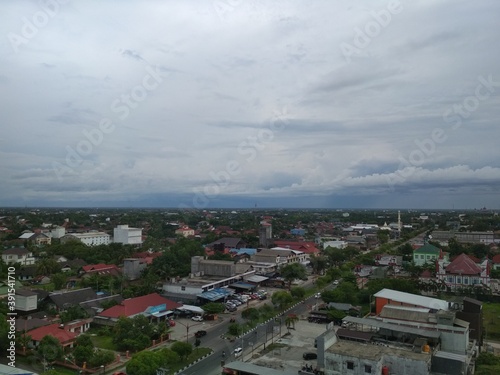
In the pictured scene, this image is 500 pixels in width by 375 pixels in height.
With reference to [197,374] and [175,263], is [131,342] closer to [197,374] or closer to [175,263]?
[197,374]

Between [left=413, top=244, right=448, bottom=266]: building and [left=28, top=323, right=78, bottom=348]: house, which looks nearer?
[left=28, top=323, right=78, bottom=348]: house

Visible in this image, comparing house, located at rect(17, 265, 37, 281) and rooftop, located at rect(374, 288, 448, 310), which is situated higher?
rooftop, located at rect(374, 288, 448, 310)

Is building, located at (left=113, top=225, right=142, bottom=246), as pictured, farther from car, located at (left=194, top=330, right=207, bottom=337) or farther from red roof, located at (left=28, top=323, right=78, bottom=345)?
red roof, located at (left=28, top=323, right=78, bottom=345)

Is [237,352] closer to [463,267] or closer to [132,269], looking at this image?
[132,269]

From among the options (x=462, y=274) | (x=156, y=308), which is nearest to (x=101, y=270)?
(x=156, y=308)

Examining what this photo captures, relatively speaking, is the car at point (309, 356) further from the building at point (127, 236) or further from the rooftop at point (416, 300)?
the building at point (127, 236)

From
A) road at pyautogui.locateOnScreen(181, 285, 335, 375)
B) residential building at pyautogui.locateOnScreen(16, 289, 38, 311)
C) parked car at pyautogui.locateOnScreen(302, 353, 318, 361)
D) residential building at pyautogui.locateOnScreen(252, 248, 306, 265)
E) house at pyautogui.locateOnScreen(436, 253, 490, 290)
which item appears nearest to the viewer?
road at pyautogui.locateOnScreen(181, 285, 335, 375)

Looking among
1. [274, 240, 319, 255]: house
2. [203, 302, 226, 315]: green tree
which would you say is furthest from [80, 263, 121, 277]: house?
[274, 240, 319, 255]: house
